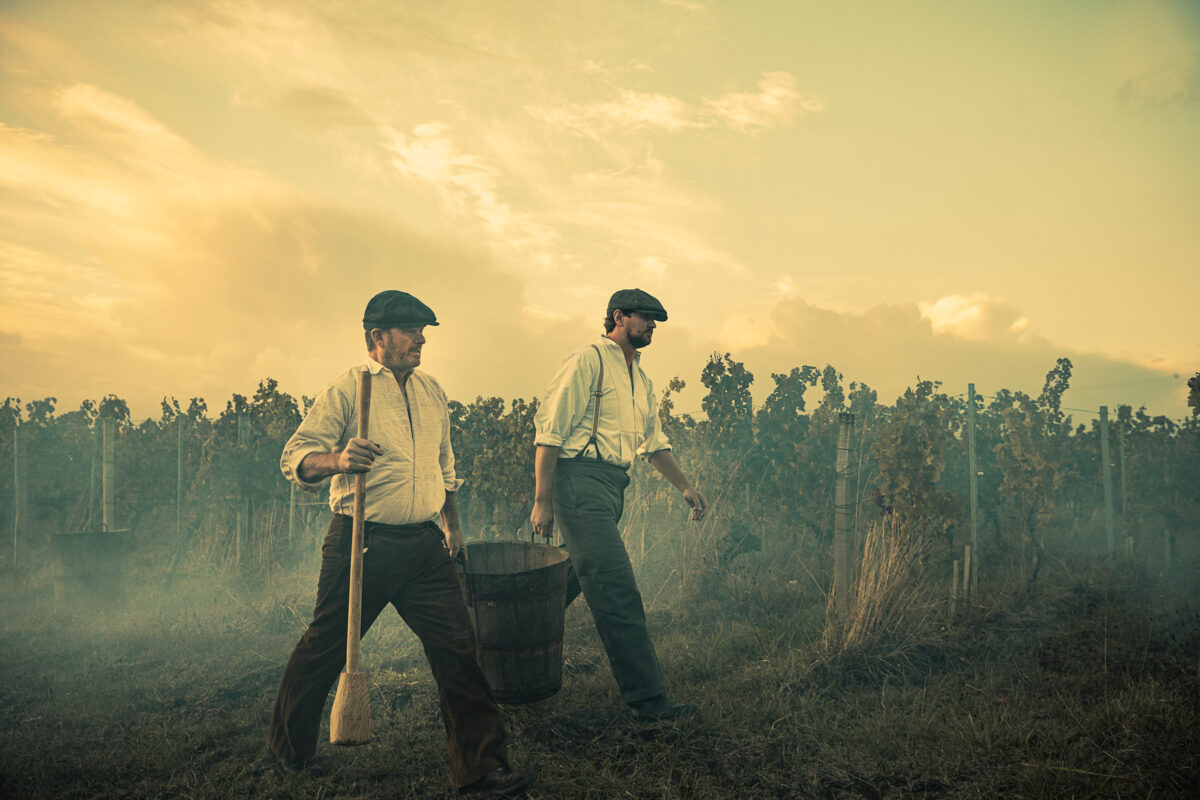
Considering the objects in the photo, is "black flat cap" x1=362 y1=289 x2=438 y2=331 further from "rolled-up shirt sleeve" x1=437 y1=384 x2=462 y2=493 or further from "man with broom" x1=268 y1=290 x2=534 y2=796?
"rolled-up shirt sleeve" x1=437 y1=384 x2=462 y2=493

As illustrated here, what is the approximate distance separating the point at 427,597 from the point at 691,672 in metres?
2.13

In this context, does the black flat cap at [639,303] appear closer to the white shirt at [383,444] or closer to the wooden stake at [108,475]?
the white shirt at [383,444]

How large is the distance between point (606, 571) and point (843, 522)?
2178 millimetres

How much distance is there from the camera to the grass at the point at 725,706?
3.34 m

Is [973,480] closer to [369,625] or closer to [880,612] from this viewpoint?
[880,612]

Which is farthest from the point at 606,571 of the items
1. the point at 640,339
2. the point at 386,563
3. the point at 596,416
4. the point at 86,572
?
the point at 86,572

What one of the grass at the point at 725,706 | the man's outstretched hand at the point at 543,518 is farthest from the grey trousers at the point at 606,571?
the grass at the point at 725,706

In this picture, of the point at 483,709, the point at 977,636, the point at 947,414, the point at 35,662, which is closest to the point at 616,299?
the point at 483,709

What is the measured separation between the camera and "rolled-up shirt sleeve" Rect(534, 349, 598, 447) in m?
3.98

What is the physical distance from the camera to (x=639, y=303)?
421 centimetres

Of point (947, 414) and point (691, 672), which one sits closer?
point (691, 672)

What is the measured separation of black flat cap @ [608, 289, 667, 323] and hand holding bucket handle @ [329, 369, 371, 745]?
5.19ft

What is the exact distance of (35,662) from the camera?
5.78 m

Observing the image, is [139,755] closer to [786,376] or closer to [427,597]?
[427,597]
